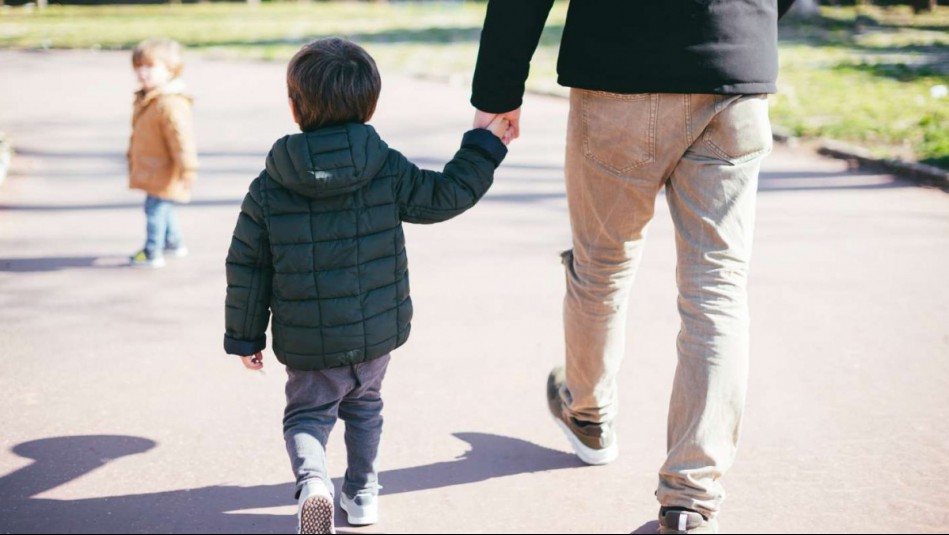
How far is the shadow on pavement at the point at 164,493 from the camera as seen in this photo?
3139mm

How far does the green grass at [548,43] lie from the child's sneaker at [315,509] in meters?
6.29

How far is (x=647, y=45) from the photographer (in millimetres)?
2754

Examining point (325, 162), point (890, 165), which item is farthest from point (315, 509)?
point (890, 165)

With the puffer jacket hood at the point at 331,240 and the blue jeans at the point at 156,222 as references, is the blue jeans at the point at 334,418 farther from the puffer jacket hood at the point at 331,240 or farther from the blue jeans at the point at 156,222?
the blue jeans at the point at 156,222

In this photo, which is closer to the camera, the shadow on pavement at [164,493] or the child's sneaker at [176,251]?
the shadow on pavement at [164,493]

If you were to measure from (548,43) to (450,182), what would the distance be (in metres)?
16.6

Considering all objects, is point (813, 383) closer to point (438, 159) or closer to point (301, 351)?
point (301, 351)

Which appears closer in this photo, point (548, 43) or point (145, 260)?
point (145, 260)

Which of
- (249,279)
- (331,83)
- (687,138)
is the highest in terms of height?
(331,83)

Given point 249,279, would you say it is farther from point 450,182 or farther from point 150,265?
point 150,265

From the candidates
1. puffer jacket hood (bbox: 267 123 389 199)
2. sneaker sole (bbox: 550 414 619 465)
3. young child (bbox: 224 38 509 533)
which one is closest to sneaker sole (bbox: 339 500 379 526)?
young child (bbox: 224 38 509 533)

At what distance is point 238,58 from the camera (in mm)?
17328

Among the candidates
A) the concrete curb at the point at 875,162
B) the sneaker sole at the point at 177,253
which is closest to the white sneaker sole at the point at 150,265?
the sneaker sole at the point at 177,253

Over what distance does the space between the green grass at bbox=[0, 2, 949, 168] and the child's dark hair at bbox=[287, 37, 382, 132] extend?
605cm
